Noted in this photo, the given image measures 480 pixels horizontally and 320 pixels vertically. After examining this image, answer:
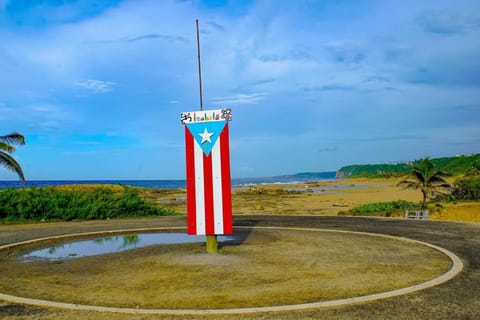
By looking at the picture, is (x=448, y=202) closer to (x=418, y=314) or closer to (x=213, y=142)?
(x=213, y=142)

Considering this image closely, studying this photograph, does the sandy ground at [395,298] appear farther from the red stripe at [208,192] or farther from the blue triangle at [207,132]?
the blue triangle at [207,132]

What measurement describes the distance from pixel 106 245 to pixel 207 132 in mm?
4062

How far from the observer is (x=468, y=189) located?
2388 cm

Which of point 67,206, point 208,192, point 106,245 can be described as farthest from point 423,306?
point 67,206

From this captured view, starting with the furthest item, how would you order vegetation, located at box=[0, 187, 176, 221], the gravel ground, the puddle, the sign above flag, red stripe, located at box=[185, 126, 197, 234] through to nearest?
1. vegetation, located at box=[0, 187, 176, 221]
2. the puddle
3. red stripe, located at box=[185, 126, 197, 234]
4. the sign above flag
5. the gravel ground

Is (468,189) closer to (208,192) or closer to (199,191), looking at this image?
(208,192)

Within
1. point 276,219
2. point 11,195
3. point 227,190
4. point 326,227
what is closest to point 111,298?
point 227,190

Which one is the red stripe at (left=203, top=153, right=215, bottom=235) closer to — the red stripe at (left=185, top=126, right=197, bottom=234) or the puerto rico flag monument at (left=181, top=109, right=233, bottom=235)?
the puerto rico flag monument at (left=181, top=109, right=233, bottom=235)

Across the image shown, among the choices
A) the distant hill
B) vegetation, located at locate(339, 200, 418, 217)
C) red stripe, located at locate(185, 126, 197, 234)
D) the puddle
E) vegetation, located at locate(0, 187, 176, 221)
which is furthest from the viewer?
the distant hill

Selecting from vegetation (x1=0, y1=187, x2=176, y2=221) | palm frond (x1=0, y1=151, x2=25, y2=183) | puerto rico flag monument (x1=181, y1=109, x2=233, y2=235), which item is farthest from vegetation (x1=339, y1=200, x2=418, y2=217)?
palm frond (x1=0, y1=151, x2=25, y2=183)

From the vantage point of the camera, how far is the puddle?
8.98m

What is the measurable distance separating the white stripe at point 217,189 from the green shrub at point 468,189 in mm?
19838

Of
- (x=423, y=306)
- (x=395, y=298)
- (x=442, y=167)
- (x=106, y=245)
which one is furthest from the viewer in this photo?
(x=442, y=167)

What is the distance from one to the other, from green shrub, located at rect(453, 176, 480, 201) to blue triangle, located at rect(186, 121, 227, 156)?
20.1 metres
